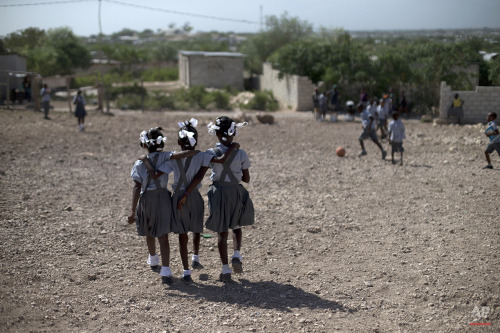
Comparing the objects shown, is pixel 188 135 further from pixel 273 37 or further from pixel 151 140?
pixel 273 37

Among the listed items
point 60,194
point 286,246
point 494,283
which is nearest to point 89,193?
point 60,194

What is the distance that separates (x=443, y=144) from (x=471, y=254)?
885 cm

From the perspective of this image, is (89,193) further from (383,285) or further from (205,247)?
(383,285)

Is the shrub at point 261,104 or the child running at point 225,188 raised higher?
the shrub at point 261,104

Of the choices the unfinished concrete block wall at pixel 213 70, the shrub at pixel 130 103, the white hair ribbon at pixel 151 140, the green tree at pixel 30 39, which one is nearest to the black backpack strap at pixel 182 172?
the white hair ribbon at pixel 151 140

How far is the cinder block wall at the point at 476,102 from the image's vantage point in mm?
18062

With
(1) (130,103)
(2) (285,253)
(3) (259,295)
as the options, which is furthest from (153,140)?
(1) (130,103)

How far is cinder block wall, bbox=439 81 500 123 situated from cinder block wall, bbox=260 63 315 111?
716cm

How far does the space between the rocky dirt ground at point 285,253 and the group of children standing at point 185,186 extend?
2.15 feet

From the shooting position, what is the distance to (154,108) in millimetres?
23375

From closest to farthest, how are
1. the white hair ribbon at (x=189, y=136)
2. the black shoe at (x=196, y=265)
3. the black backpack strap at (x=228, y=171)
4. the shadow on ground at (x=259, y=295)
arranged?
the shadow on ground at (x=259, y=295)
the white hair ribbon at (x=189, y=136)
the black backpack strap at (x=228, y=171)
the black shoe at (x=196, y=265)

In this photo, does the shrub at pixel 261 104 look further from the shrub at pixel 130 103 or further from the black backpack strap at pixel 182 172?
the black backpack strap at pixel 182 172

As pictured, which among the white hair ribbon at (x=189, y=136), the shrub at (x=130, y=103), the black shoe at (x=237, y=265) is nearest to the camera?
the white hair ribbon at (x=189, y=136)

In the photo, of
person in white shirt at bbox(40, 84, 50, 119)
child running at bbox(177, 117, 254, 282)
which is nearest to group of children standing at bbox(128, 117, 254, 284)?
child running at bbox(177, 117, 254, 282)
